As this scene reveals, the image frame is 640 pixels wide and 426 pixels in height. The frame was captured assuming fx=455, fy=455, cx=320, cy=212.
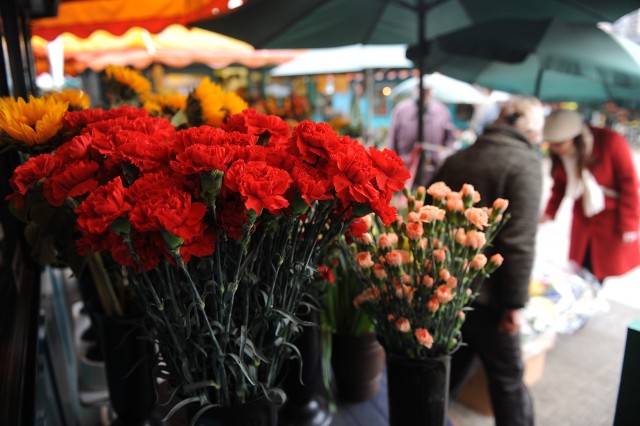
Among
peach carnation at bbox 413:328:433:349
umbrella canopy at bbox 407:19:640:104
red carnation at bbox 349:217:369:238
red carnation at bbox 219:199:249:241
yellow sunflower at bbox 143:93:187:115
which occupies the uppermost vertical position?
umbrella canopy at bbox 407:19:640:104

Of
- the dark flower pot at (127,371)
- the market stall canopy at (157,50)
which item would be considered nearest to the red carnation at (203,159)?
the dark flower pot at (127,371)

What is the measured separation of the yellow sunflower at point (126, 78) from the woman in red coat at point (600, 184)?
90.8 inches

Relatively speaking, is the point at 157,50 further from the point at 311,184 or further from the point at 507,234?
the point at 311,184

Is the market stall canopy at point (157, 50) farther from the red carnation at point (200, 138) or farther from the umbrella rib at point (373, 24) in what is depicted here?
the red carnation at point (200, 138)

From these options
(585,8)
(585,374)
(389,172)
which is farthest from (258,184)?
(585,374)

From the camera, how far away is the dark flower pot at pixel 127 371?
0.90 m

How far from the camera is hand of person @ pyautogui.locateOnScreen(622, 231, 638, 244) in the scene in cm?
273

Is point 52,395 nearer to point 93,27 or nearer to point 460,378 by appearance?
point 460,378

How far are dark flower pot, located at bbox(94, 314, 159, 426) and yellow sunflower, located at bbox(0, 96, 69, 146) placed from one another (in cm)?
38

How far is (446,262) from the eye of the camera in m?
0.79

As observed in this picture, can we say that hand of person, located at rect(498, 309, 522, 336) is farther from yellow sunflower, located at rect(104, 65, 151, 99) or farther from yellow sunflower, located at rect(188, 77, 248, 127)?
yellow sunflower, located at rect(104, 65, 151, 99)

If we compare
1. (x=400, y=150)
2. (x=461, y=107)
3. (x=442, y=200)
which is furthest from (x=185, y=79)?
(x=442, y=200)

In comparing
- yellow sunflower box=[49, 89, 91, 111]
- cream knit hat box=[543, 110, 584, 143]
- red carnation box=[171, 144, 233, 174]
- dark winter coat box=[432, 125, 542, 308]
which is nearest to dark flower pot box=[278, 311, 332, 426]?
red carnation box=[171, 144, 233, 174]

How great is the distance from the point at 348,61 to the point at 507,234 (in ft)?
11.6
